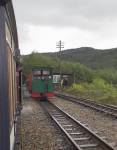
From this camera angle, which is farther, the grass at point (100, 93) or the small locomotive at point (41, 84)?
the small locomotive at point (41, 84)

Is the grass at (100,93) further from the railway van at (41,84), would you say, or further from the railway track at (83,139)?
the railway track at (83,139)

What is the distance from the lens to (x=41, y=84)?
1216 inches

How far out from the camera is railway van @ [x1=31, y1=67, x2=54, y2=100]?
1217 inches

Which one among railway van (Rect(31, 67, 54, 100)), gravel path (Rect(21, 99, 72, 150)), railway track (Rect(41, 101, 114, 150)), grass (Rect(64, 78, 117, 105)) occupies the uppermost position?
railway van (Rect(31, 67, 54, 100))

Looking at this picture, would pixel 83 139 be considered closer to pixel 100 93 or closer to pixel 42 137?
pixel 42 137

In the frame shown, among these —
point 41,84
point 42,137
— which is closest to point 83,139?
point 42,137

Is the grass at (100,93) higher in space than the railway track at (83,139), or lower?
higher

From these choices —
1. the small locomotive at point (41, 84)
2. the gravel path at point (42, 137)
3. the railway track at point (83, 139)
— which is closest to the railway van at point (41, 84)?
the small locomotive at point (41, 84)

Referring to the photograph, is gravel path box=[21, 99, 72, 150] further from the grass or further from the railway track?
the grass

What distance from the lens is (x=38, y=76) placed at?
1225 inches

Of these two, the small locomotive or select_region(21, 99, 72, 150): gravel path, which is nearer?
select_region(21, 99, 72, 150): gravel path

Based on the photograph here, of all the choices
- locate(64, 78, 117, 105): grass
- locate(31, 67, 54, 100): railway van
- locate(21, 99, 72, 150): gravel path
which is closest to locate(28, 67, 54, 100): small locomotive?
locate(31, 67, 54, 100): railway van

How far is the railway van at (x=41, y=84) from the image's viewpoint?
1217 inches

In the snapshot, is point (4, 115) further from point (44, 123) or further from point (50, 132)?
point (44, 123)
